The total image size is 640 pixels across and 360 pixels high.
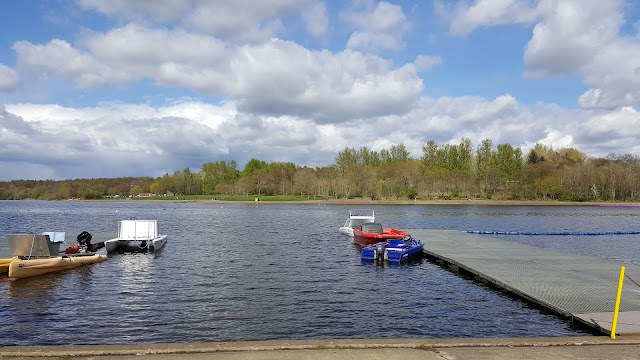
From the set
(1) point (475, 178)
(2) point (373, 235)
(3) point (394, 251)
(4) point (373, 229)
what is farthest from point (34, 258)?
(1) point (475, 178)

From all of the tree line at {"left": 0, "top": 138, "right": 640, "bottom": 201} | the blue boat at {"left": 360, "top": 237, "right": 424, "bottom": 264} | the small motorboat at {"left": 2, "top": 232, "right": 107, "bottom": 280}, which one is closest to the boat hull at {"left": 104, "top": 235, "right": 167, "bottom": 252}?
the small motorboat at {"left": 2, "top": 232, "right": 107, "bottom": 280}

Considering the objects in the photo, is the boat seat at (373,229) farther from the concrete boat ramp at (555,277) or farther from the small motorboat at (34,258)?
the small motorboat at (34,258)

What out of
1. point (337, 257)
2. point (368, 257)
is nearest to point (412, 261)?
point (368, 257)

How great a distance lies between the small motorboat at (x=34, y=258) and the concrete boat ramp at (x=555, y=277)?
823 inches

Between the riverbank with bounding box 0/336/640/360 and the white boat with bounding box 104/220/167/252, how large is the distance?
2474 cm

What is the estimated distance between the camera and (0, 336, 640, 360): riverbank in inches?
366

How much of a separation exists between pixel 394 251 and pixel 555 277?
9.63m

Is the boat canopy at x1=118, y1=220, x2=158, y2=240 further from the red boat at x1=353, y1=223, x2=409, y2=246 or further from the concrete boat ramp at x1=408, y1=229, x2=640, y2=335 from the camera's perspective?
the concrete boat ramp at x1=408, y1=229, x2=640, y2=335

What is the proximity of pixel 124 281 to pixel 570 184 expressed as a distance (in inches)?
6042

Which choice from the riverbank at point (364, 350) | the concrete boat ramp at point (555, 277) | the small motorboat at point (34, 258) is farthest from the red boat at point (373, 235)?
the riverbank at point (364, 350)

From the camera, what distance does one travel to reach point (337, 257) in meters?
31.9

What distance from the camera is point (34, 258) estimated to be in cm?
2453

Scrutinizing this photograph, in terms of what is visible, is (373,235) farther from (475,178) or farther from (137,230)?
(475,178)

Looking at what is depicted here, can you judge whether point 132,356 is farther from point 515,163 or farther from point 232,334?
point 515,163
